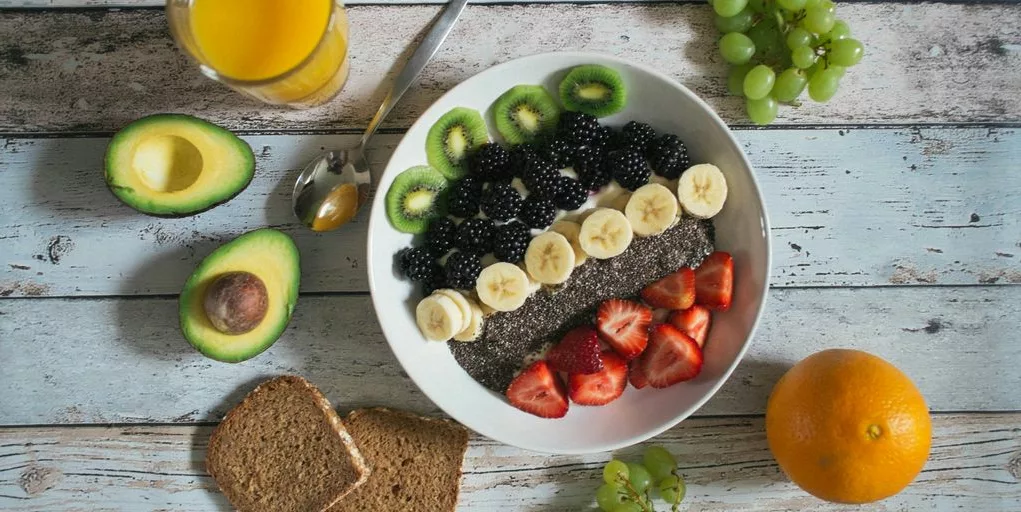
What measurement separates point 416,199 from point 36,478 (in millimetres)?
968

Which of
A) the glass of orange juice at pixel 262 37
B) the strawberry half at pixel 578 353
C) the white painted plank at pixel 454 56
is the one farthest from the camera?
the white painted plank at pixel 454 56

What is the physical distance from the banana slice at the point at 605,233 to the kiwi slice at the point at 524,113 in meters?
0.20

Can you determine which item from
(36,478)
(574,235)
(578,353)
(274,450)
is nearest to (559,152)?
(574,235)

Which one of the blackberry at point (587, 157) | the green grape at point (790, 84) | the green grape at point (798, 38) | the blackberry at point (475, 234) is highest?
the green grape at point (798, 38)

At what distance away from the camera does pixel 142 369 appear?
1.45m

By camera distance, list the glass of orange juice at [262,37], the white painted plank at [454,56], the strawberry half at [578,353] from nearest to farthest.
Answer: the glass of orange juice at [262,37] → the strawberry half at [578,353] → the white painted plank at [454,56]

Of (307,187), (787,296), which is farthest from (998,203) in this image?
(307,187)

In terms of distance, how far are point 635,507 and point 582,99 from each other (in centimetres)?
78

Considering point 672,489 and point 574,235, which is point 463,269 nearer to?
point 574,235

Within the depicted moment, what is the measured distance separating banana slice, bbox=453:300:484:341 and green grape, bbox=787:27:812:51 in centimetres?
77

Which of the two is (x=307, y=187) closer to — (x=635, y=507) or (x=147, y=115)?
(x=147, y=115)

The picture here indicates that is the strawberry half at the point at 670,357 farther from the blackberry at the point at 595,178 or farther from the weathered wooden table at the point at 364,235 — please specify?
the blackberry at the point at 595,178

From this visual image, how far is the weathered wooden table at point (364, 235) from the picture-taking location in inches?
56.1

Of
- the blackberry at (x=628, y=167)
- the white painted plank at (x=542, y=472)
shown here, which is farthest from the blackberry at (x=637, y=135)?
the white painted plank at (x=542, y=472)
